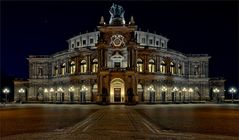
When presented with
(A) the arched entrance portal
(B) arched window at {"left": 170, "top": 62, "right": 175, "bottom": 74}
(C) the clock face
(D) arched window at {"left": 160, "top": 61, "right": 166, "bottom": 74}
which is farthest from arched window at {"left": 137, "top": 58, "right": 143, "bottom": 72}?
(B) arched window at {"left": 170, "top": 62, "right": 175, "bottom": 74}

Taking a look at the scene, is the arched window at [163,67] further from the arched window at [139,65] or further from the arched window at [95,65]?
the arched window at [95,65]

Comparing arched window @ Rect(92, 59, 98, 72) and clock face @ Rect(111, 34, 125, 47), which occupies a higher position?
clock face @ Rect(111, 34, 125, 47)

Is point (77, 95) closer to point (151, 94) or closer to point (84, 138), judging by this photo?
point (151, 94)

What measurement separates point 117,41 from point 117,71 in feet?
26.6

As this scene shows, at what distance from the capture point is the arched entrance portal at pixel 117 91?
→ 85188 millimetres

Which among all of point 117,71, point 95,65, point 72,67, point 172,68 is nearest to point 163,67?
point 172,68

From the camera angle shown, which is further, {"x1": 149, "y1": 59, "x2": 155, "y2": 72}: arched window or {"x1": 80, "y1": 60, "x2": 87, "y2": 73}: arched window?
{"x1": 80, "y1": 60, "x2": 87, "y2": 73}: arched window

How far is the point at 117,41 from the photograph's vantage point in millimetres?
86438

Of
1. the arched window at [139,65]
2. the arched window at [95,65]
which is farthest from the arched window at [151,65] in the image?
the arched window at [95,65]

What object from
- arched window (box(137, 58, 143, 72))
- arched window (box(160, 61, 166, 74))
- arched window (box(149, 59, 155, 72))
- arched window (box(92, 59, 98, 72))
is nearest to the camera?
arched window (box(137, 58, 143, 72))

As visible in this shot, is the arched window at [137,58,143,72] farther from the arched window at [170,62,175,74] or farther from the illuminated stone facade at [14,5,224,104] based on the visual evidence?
the arched window at [170,62,175,74]

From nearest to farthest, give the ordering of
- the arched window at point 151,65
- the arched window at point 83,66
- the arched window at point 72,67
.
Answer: the arched window at point 151,65
the arched window at point 83,66
the arched window at point 72,67

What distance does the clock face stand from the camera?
8638 centimetres

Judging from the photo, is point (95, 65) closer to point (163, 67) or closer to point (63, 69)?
point (63, 69)
